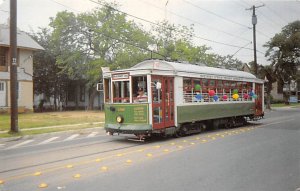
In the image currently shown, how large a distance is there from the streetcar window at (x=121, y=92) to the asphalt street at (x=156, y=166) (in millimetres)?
1767

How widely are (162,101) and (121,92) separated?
1.74 m

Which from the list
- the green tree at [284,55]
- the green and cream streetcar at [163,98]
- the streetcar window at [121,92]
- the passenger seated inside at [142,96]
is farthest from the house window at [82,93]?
the passenger seated inside at [142,96]

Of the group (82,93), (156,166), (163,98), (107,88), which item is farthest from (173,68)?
(82,93)

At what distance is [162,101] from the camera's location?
15.2 meters

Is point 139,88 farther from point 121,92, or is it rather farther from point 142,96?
point 121,92

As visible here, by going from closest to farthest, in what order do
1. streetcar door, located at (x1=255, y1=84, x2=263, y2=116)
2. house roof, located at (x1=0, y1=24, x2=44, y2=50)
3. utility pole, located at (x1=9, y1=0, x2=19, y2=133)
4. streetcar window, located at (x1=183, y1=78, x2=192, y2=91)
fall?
streetcar window, located at (x1=183, y1=78, x2=192, y2=91), utility pole, located at (x1=9, y1=0, x2=19, y2=133), streetcar door, located at (x1=255, y1=84, x2=263, y2=116), house roof, located at (x1=0, y1=24, x2=44, y2=50)

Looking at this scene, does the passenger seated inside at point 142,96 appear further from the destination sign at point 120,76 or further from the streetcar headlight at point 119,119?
the streetcar headlight at point 119,119

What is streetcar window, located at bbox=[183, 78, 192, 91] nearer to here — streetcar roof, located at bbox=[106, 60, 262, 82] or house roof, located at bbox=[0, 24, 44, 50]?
streetcar roof, located at bbox=[106, 60, 262, 82]

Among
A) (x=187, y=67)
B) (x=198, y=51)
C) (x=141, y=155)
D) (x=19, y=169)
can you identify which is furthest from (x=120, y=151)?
(x=198, y=51)

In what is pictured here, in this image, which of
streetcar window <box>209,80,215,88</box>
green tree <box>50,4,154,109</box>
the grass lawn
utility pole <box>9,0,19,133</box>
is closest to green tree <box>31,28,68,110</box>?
green tree <box>50,4,154,109</box>

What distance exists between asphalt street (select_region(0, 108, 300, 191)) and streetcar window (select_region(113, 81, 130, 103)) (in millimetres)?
1767

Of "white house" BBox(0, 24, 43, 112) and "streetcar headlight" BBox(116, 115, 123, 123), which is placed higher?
"white house" BBox(0, 24, 43, 112)

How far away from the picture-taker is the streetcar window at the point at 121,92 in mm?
15125

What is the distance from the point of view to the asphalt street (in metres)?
7.84
